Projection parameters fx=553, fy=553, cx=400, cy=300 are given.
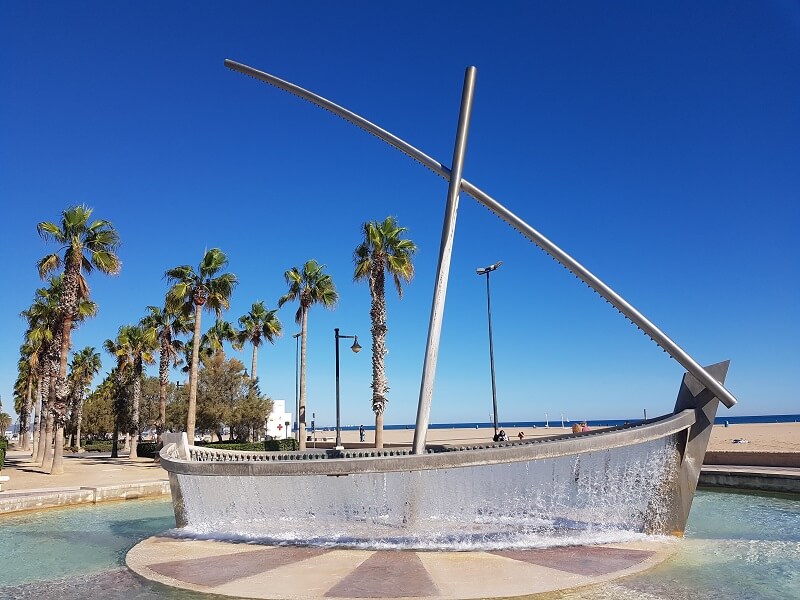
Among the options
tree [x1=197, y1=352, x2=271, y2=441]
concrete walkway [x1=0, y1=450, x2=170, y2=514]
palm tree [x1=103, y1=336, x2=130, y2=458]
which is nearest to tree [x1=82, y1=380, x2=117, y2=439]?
palm tree [x1=103, y1=336, x2=130, y2=458]

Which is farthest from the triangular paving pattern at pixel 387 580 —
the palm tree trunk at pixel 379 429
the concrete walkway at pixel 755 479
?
the palm tree trunk at pixel 379 429

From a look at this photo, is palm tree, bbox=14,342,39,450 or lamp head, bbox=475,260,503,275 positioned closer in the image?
lamp head, bbox=475,260,503,275

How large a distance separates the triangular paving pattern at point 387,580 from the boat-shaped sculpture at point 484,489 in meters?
1.00

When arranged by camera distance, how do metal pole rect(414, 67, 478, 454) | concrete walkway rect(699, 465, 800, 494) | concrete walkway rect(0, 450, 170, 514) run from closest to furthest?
metal pole rect(414, 67, 478, 454), concrete walkway rect(699, 465, 800, 494), concrete walkway rect(0, 450, 170, 514)

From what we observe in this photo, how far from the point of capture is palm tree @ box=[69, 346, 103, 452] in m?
58.8

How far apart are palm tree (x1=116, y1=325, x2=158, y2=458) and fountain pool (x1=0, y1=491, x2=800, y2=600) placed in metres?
21.6

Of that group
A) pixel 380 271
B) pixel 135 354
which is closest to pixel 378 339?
pixel 380 271

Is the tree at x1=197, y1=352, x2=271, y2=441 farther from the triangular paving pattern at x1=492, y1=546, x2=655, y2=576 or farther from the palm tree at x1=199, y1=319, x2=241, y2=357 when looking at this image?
the triangular paving pattern at x1=492, y1=546, x2=655, y2=576

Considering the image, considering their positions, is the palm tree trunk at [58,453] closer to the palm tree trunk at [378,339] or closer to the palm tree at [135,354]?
the palm tree at [135,354]

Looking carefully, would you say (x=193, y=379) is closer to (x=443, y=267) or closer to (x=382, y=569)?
(x=443, y=267)

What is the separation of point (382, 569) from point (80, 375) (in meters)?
66.3

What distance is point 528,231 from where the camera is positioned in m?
12.1

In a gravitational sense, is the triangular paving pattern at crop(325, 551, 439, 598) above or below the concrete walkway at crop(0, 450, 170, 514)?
above

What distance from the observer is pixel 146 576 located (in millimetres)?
7996
